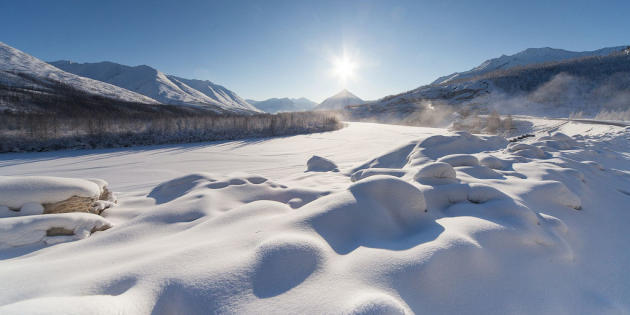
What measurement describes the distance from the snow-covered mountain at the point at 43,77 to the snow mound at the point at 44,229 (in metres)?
60.4

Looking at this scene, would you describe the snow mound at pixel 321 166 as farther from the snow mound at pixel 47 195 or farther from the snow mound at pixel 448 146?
the snow mound at pixel 47 195

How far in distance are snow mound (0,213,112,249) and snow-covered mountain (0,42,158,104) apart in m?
60.4

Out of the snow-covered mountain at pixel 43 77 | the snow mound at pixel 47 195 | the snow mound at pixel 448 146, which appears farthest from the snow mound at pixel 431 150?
the snow-covered mountain at pixel 43 77

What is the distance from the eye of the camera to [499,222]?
6.39 ft

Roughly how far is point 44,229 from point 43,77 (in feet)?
246

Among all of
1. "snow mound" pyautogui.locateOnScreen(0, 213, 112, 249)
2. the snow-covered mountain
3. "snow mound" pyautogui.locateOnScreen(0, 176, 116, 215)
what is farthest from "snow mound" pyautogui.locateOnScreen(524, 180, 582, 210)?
the snow-covered mountain

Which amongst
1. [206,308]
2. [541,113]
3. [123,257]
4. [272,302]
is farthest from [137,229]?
[541,113]

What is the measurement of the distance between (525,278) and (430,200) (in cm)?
105

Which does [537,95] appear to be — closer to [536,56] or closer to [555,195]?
[555,195]

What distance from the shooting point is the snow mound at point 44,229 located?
78.8 inches

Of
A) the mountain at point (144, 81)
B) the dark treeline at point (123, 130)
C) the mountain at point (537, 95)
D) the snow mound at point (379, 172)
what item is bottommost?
the snow mound at point (379, 172)

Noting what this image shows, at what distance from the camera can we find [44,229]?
6.89 feet

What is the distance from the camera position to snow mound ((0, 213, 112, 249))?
6.57 feet

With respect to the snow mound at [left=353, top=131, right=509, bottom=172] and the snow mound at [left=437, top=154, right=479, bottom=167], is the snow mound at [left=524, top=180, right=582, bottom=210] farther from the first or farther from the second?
the snow mound at [left=353, top=131, right=509, bottom=172]
